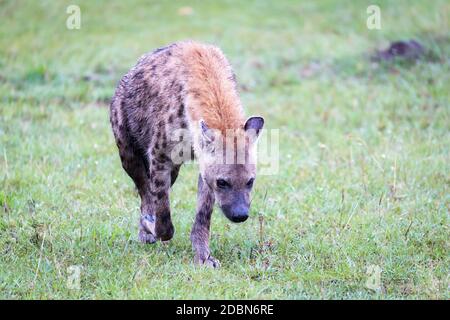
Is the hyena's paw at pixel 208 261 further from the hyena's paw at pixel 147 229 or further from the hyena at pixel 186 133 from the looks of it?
the hyena's paw at pixel 147 229

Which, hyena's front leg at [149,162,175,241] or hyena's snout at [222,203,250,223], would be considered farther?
hyena's front leg at [149,162,175,241]

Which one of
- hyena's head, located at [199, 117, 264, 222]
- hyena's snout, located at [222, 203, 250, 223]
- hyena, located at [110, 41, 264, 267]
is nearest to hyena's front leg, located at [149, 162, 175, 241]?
hyena, located at [110, 41, 264, 267]

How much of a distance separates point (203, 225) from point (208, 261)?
12.5 inches

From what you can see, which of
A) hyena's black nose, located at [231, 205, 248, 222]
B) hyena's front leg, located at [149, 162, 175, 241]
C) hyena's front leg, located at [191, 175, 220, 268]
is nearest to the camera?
hyena's black nose, located at [231, 205, 248, 222]

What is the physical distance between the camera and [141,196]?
5.92 m

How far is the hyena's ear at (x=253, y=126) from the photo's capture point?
16.0 ft

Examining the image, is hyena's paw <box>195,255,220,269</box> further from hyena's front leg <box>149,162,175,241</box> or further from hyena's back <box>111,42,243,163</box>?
hyena's back <box>111,42,243,163</box>

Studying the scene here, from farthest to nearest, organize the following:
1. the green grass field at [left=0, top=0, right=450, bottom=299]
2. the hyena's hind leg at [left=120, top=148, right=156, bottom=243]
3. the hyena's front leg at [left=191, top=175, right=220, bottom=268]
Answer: the hyena's hind leg at [left=120, top=148, right=156, bottom=243], the hyena's front leg at [left=191, top=175, right=220, bottom=268], the green grass field at [left=0, top=0, right=450, bottom=299]

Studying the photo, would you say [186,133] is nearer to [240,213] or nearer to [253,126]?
[253,126]

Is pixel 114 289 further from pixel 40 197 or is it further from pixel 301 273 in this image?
pixel 40 197

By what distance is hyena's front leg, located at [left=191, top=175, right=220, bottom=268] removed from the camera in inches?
204

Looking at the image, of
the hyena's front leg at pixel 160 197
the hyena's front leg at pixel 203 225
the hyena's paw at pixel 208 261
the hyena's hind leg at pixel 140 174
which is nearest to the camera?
the hyena's paw at pixel 208 261

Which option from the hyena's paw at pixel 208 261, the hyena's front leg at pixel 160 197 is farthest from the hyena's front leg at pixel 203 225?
the hyena's front leg at pixel 160 197

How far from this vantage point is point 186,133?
5.23 meters
